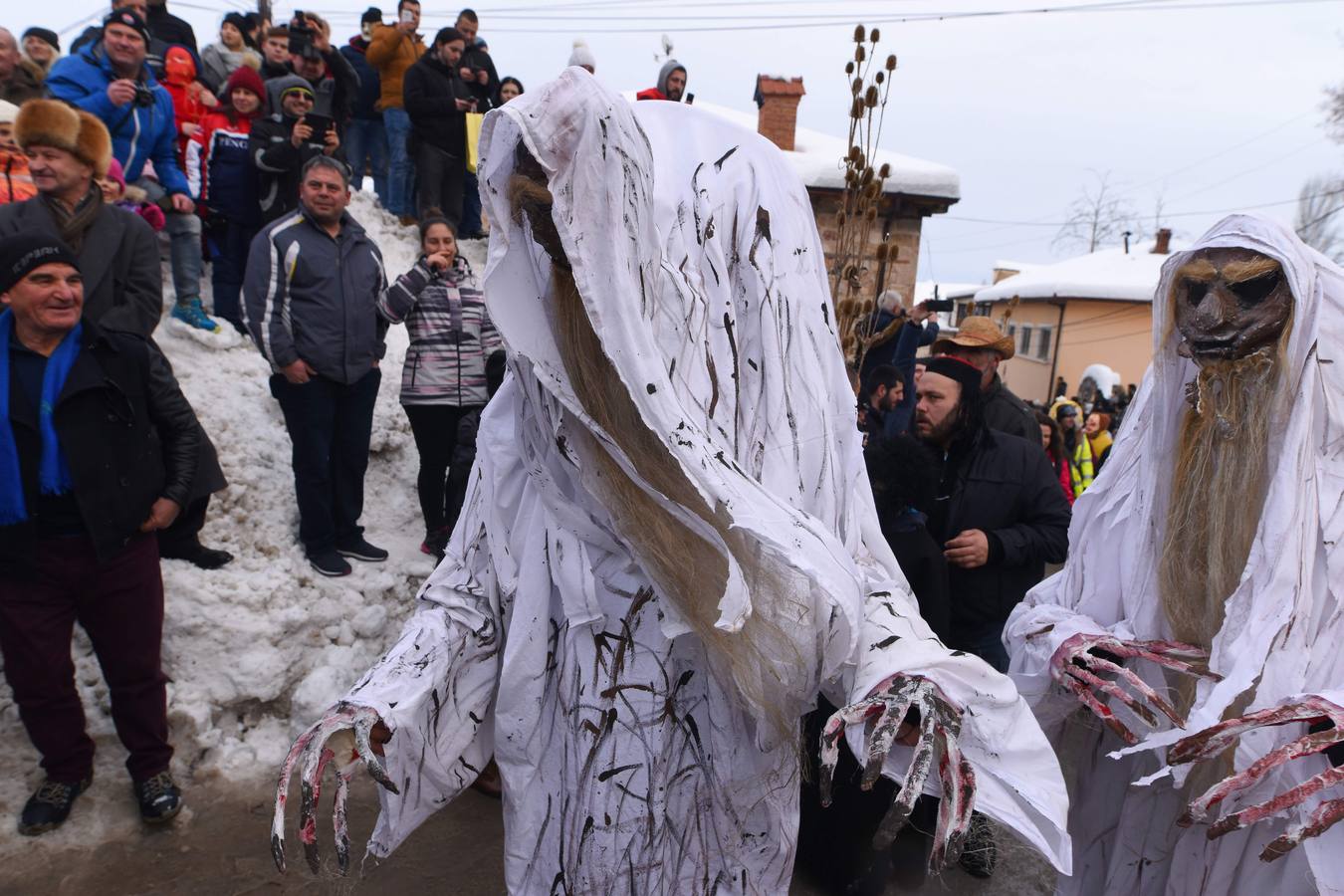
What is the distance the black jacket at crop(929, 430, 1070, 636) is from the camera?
3.04 meters

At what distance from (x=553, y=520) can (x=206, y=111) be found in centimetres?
614

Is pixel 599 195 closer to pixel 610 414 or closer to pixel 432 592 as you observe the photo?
pixel 610 414

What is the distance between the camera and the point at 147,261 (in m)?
3.53

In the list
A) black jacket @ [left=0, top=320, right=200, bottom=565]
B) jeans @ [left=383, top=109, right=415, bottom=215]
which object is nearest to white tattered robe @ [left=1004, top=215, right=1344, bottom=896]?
black jacket @ [left=0, top=320, right=200, bottom=565]

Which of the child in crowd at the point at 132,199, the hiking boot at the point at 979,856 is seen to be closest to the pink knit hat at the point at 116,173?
the child in crowd at the point at 132,199

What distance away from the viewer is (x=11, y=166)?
3656mm

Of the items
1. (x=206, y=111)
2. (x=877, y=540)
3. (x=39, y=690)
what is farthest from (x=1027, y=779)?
(x=206, y=111)

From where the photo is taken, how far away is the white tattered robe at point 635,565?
123 cm

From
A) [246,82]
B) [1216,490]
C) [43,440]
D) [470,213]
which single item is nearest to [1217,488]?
[1216,490]

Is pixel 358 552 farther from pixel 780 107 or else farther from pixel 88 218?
pixel 780 107

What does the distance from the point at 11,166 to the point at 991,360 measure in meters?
4.54

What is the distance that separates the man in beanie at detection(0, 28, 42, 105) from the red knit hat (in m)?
1.14

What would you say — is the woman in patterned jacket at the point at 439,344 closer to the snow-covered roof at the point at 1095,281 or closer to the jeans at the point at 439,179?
the jeans at the point at 439,179

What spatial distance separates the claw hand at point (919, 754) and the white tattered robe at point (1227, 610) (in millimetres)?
723
